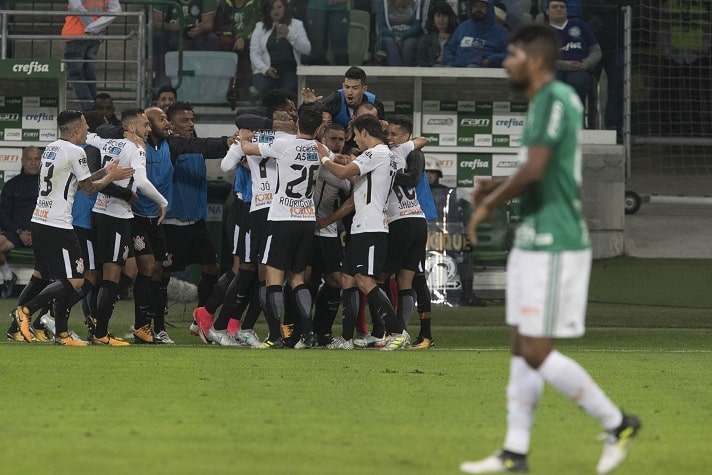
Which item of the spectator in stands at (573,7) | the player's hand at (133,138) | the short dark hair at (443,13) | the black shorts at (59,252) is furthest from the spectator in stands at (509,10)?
the black shorts at (59,252)

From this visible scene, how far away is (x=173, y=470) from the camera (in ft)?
18.4

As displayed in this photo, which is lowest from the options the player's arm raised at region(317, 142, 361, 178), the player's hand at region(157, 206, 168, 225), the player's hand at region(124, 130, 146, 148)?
the player's hand at region(157, 206, 168, 225)

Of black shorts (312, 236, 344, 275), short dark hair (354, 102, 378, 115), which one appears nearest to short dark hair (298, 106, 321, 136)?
short dark hair (354, 102, 378, 115)

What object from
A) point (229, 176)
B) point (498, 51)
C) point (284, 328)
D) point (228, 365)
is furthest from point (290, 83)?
point (228, 365)

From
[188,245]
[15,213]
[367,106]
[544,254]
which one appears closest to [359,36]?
[15,213]

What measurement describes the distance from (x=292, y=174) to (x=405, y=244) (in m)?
1.37

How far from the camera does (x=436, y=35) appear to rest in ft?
66.3

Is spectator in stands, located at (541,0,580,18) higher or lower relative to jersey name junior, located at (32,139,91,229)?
higher

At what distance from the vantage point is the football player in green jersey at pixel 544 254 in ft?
18.4

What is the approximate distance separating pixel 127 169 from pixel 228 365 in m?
2.77

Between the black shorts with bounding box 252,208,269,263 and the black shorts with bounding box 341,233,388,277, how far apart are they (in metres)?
0.90

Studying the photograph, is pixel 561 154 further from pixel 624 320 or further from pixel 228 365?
pixel 624 320

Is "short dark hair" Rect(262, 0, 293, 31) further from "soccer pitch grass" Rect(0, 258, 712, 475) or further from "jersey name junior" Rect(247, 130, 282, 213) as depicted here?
"soccer pitch grass" Rect(0, 258, 712, 475)

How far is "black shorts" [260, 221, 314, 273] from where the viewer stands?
12016 mm
